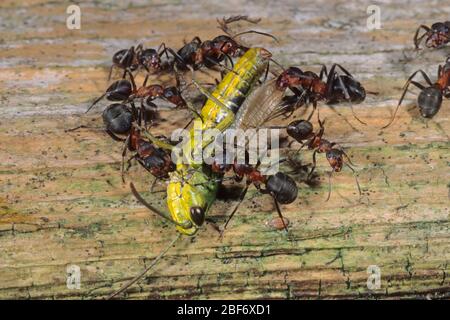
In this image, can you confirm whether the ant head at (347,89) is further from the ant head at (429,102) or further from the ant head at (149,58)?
the ant head at (149,58)

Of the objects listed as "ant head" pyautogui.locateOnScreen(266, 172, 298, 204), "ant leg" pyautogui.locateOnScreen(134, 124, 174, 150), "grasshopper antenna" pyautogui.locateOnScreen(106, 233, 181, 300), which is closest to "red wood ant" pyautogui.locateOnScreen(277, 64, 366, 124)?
"ant head" pyautogui.locateOnScreen(266, 172, 298, 204)

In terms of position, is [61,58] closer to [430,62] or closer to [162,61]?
[162,61]

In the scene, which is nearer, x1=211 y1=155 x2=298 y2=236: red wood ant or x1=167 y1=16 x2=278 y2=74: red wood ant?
x1=211 y1=155 x2=298 y2=236: red wood ant

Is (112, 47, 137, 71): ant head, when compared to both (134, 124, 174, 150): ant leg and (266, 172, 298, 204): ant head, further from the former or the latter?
(266, 172, 298, 204): ant head

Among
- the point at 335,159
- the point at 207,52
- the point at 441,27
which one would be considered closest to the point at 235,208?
the point at 335,159

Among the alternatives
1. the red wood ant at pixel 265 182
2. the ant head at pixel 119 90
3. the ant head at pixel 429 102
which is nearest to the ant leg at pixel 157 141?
the red wood ant at pixel 265 182

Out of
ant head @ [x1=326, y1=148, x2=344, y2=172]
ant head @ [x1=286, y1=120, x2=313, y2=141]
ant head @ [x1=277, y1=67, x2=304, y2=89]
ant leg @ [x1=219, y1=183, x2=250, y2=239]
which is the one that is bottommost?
ant leg @ [x1=219, y1=183, x2=250, y2=239]

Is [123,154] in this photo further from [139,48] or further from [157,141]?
[139,48]
